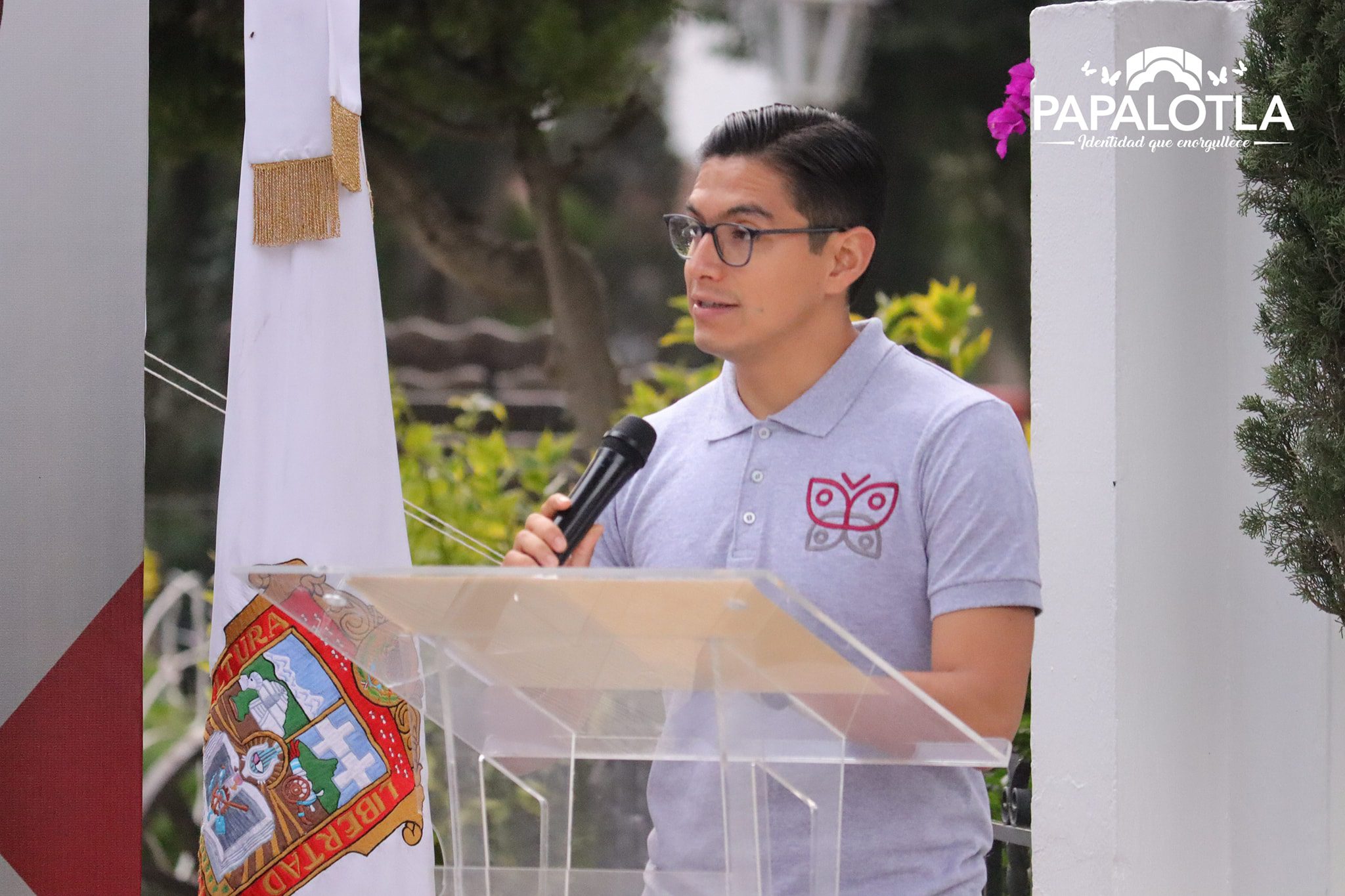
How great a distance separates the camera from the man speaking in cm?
169

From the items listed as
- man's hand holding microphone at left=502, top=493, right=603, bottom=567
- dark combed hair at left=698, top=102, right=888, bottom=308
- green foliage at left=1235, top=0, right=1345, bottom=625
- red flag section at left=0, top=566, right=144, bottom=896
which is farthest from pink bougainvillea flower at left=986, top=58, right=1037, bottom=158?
red flag section at left=0, top=566, right=144, bottom=896

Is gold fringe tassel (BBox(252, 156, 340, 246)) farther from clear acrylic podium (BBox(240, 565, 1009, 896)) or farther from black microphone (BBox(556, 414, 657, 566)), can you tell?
clear acrylic podium (BBox(240, 565, 1009, 896))

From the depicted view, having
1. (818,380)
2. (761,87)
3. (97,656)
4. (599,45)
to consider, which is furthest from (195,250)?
(818,380)

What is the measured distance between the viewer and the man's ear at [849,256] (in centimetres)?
197

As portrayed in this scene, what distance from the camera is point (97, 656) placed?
248 centimetres

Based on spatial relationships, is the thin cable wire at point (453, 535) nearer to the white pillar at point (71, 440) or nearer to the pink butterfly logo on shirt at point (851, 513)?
the white pillar at point (71, 440)

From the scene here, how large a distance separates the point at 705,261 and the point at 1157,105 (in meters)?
1.28

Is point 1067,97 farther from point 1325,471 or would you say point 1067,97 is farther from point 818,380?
point 818,380

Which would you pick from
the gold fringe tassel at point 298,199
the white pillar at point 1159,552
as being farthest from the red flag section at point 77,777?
the white pillar at point 1159,552

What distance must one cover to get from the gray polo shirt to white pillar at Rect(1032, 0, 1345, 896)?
0.92 meters

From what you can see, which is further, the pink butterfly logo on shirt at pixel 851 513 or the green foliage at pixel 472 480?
the green foliage at pixel 472 480

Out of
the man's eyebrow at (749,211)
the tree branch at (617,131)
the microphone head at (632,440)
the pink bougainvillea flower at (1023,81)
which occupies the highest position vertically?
the tree branch at (617,131)

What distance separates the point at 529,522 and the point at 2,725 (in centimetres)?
127

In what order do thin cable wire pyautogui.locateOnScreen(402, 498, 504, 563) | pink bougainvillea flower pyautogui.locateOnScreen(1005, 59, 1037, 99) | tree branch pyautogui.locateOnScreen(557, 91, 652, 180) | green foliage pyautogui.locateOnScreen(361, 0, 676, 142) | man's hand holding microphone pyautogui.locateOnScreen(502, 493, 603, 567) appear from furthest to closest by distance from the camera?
tree branch pyautogui.locateOnScreen(557, 91, 652, 180), green foliage pyautogui.locateOnScreen(361, 0, 676, 142), thin cable wire pyautogui.locateOnScreen(402, 498, 504, 563), pink bougainvillea flower pyautogui.locateOnScreen(1005, 59, 1037, 99), man's hand holding microphone pyautogui.locateOnScreen(502, 493, 603, 567)
